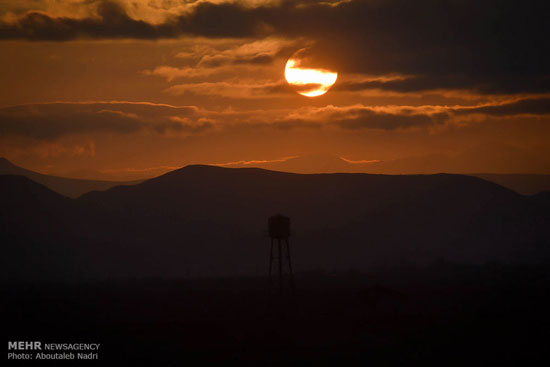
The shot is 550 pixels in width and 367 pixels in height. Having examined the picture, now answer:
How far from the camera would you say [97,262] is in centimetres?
12731

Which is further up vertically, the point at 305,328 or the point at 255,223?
the point at 255,223

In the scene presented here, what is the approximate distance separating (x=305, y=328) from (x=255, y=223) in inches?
4265

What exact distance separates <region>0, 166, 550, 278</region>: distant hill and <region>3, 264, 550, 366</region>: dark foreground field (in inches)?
2477

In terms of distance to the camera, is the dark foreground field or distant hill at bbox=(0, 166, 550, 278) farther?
distant hill at bbox=(0, 166, 550, 278)

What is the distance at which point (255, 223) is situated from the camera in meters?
157

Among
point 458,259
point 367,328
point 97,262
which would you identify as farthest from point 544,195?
point 367,328

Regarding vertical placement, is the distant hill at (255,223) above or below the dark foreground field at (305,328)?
above

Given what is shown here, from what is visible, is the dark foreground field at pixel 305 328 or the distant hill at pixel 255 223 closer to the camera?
the dark foreground field at pixel 305 328

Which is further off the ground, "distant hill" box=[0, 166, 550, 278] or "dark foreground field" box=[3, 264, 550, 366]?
"distant hill" box=[0, 166, 550, 278]

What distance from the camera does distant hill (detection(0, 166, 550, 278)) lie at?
13075cm

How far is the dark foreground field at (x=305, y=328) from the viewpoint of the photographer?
38.9 meters

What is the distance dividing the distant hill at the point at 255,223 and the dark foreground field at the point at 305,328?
6292 centimetres

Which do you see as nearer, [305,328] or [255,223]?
[305,328]

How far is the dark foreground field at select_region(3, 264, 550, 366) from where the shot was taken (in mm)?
38906
